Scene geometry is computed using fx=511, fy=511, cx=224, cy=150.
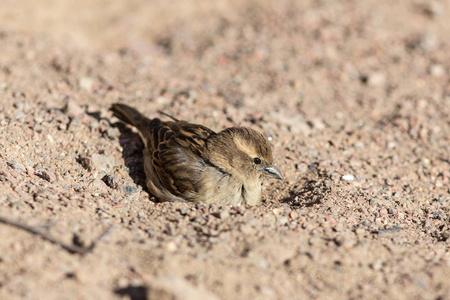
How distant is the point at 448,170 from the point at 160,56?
529cm

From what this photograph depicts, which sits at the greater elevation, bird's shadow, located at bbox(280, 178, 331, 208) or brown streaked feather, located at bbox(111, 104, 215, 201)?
bird's shadow, located at bbox(280, 178, 331, 208)

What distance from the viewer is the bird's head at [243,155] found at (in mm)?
5684

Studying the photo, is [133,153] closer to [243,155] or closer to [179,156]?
[179,156]

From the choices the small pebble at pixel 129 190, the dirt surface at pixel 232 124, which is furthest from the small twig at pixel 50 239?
the small pebble at pixel 129 190

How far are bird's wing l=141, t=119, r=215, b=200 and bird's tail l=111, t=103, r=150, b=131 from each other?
0.40 m

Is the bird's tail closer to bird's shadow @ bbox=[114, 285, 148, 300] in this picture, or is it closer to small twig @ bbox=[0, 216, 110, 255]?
small twig @ bbox=[0, 216, 110, 255]

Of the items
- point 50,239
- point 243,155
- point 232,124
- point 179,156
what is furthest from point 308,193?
point 50,239

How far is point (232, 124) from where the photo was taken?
7.04 meters

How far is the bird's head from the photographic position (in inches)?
224

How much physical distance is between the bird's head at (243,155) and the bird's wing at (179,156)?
222mm

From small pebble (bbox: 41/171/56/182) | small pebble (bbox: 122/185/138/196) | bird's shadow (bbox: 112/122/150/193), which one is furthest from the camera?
bird's shadow (bbox: 112/122/150/193)

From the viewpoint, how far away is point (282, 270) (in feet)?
13.5

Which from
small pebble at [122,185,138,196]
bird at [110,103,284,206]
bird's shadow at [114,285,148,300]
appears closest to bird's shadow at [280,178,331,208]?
bird at [110,103,284,206]

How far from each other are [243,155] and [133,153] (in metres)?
1.73
